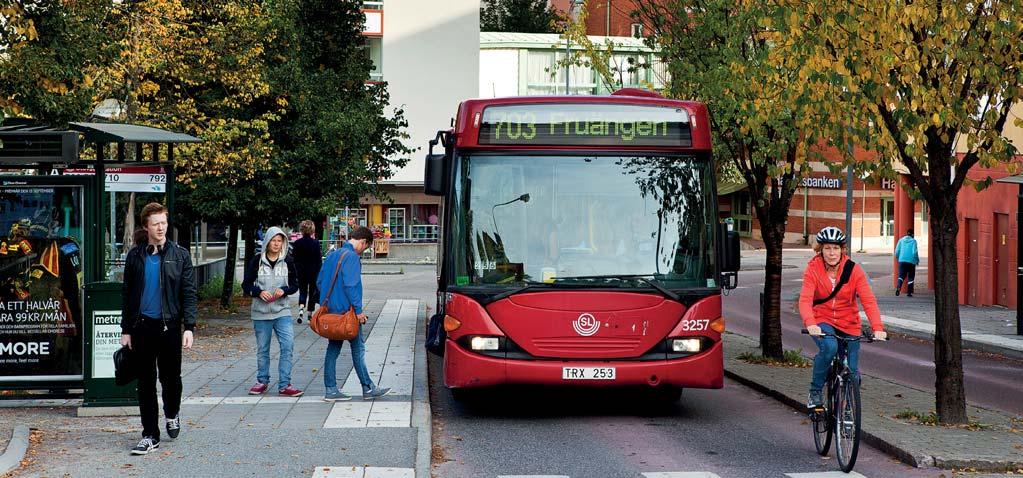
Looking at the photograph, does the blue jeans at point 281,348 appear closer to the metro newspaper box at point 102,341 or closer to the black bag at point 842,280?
the metro newspaper box at point 102,341

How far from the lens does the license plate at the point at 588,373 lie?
11.0m

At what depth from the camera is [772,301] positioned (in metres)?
16.8

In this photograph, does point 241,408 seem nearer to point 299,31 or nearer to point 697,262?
point 697,262

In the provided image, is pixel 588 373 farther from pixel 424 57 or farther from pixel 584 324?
pixel 424 57

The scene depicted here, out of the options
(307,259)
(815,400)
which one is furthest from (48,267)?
(307,259)

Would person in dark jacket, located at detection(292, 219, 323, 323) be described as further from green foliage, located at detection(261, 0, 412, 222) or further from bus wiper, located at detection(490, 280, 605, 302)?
bus wiper, located at detection(490, 280, 605, 302)

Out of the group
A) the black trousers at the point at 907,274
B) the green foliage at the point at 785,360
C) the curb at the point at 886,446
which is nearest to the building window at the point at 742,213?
the black trousers at the point at 907,274

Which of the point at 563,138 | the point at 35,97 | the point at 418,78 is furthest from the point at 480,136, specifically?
the point at 418,78

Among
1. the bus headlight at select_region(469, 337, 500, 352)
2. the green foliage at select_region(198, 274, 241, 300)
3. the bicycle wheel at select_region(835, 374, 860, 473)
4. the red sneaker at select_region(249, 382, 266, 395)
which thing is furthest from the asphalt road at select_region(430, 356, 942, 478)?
the green foliage at select_region(198, 274, 241, 300)

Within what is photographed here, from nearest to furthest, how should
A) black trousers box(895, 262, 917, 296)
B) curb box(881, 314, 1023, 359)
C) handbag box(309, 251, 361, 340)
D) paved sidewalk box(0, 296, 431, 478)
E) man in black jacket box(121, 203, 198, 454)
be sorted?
paved sidewalk box(0, 296, 431, 478), man in black jacket box(121, 203, 198, 454), handbag box(309, 251, 361, 340), curb box(881, 314, 1023, 359), black trousers box(895, 262, 917, 296)

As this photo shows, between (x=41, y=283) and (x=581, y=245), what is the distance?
190 inches

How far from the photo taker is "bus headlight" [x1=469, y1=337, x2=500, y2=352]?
11.1 meters

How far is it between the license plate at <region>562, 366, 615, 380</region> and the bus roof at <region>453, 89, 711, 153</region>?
6.62 feet

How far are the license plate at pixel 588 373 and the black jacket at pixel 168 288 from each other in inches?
131
